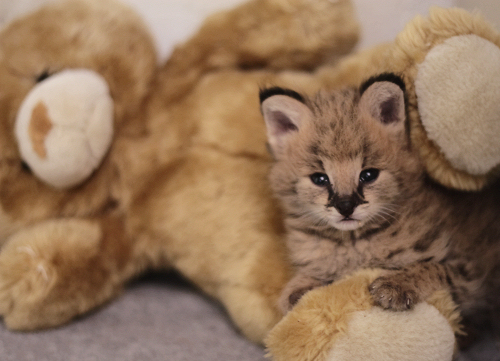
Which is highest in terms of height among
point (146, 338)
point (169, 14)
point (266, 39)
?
point (169, 14)

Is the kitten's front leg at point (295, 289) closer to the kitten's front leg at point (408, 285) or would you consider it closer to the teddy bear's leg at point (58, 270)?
the kitten's front leg at point (408, 285)

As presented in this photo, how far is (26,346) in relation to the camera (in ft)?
3.63

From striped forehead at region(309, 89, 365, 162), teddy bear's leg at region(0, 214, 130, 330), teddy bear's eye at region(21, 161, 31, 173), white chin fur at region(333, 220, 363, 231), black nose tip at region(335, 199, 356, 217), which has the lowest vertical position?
teddy bear's leg at region(0, 214, 130, 330)

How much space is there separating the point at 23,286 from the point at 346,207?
33.2 inches

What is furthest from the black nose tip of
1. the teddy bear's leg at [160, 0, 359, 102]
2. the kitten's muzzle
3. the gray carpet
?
the teddy bear's leg at [160, 0, 359, 102]

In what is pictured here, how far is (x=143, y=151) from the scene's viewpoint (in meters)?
1.31

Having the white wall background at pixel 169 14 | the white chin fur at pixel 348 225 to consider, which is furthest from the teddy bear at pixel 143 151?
the white chin fur at pixel 348 225

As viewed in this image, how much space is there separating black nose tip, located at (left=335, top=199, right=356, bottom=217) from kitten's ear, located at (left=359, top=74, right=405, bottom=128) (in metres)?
0.21

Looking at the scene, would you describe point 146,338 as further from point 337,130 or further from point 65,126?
point 337,130

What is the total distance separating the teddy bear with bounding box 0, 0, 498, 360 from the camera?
3.76ft

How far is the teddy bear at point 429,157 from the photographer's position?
0.79m

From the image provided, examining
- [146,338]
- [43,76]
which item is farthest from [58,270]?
[43,76]

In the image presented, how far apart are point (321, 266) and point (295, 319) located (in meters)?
0.16

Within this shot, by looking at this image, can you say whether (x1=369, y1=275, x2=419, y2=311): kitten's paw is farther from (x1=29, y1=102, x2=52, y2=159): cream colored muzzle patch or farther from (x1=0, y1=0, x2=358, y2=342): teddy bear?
(x1=29, y1=102, x2=52, y2=159): cream colored muzzle patch
